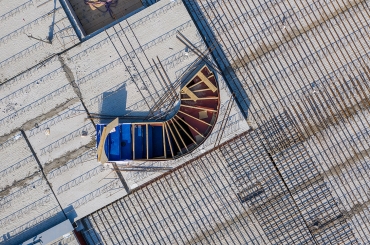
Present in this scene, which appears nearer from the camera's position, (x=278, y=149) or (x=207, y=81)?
(x=207, y=81)

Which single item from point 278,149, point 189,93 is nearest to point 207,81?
point 189,93

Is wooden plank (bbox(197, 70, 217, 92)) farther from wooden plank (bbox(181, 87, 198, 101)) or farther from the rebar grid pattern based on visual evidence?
the rebar grid pattern

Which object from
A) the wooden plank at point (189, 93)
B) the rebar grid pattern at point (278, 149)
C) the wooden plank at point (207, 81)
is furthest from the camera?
the rebar grid pattern at point (278, 149)

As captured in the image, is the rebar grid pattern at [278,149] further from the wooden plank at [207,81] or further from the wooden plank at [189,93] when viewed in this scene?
the wooden plank at [189,93]

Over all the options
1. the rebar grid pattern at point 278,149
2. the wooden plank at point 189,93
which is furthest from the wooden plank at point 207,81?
the rebar grid pattern at point 278,149

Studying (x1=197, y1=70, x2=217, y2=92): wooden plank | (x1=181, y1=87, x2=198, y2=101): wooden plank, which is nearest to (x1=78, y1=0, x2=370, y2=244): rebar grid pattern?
(x1=197, y1=70, x2=217, y2=92): wooden plank

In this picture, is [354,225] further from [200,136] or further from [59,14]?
[59,14]

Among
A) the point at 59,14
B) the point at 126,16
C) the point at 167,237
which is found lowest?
the point at 167,237

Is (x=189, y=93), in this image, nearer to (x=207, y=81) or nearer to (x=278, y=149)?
(x=207, y=81)

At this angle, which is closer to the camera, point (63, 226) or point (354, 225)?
point (63, 226)

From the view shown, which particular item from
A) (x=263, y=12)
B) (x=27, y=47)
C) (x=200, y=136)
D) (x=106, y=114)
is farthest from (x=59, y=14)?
(x=263, y=12)

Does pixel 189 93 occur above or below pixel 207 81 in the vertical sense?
below
